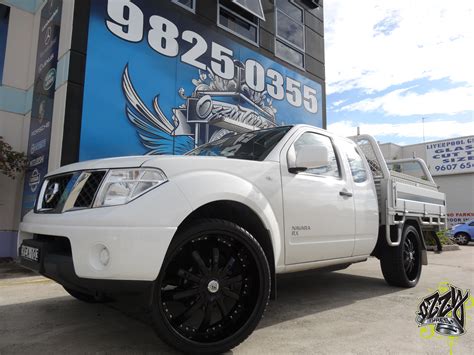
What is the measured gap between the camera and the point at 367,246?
4.14 m

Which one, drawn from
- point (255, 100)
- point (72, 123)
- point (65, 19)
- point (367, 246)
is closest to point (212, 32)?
point (255, 100)

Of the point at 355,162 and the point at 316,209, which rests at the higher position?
the point at 355,162

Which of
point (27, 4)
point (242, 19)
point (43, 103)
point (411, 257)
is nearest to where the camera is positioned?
point (411, 257)

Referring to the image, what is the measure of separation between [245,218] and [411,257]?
3258mm

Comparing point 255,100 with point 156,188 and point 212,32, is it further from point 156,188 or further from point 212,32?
point 156,188

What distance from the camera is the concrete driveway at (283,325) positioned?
8.60 ft

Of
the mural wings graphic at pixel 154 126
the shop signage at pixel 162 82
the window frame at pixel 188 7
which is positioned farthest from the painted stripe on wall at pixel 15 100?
the window frame at pixel 188 7

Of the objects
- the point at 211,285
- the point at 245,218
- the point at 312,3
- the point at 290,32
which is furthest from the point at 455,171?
the point at 211,285

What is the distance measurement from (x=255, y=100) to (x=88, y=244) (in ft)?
28.8

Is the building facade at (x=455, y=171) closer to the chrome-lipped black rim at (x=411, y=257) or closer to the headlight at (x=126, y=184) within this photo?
the chrome-lipped black rim at (x=411, y=257)

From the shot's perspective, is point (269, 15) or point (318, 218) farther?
point (269, 15)

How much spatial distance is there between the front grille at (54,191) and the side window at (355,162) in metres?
2.92

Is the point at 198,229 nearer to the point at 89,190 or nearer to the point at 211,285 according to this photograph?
the point at 211,285

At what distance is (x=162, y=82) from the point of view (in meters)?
8.06
